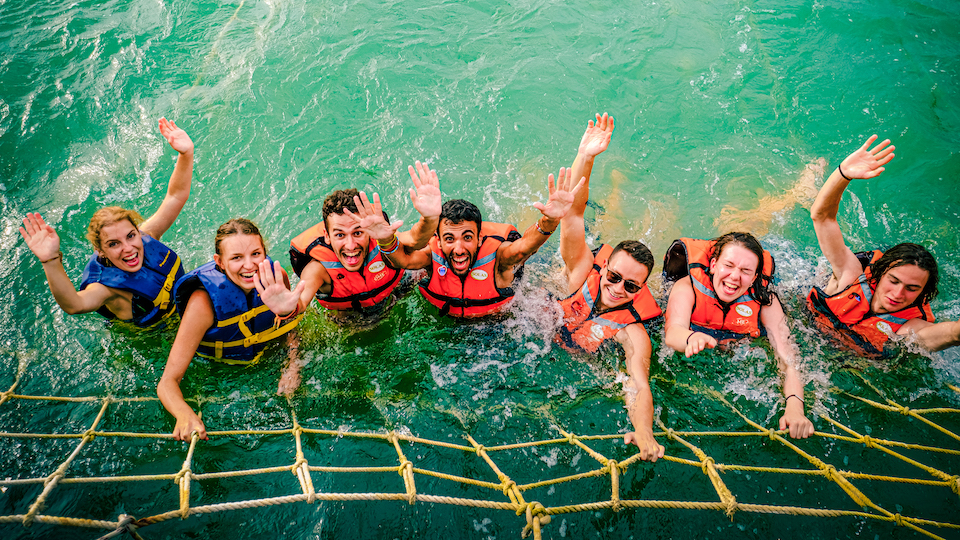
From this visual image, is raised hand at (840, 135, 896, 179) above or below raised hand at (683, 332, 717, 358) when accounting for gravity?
above

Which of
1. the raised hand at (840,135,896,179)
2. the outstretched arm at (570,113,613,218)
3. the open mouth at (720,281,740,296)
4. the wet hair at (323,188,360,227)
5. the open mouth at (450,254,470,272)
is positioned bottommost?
the open mouth at (450,254,470,272)

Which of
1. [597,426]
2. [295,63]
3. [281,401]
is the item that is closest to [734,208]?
[597,426]

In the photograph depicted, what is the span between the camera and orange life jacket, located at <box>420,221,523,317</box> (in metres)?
3.79

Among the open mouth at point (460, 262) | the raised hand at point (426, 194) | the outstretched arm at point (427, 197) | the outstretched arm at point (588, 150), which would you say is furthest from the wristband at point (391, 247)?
the outstretched arm at point (588, 150)

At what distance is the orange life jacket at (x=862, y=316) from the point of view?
11.7 feet

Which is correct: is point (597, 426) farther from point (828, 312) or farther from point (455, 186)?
point (455, 186)

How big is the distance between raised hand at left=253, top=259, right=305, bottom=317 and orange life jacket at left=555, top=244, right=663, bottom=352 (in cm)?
192

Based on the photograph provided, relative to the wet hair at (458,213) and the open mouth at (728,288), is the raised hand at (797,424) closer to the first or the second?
the open mouth at (728,288)

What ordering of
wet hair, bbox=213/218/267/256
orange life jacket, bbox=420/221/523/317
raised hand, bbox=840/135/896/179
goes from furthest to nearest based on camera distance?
1. orange life jacket, bbox=420/221/523/317
2. raised hand, bbox=840/135/896/179
3. wet hair, bbox=213/218/267/256

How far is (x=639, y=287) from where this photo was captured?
341cm

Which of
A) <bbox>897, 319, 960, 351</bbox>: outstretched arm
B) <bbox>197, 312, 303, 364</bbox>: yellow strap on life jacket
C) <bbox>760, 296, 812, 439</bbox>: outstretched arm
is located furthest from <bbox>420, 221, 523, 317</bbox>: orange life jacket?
<bbox>897, 319, 960, 351</bbox>: outstretched arm

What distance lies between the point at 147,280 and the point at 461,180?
3.08 meters

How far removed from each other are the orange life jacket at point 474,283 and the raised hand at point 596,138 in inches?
30.2

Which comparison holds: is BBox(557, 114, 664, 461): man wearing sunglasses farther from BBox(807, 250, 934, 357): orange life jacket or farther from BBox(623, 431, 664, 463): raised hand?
BBox(807, 250, 934, 357): orange life jacket
